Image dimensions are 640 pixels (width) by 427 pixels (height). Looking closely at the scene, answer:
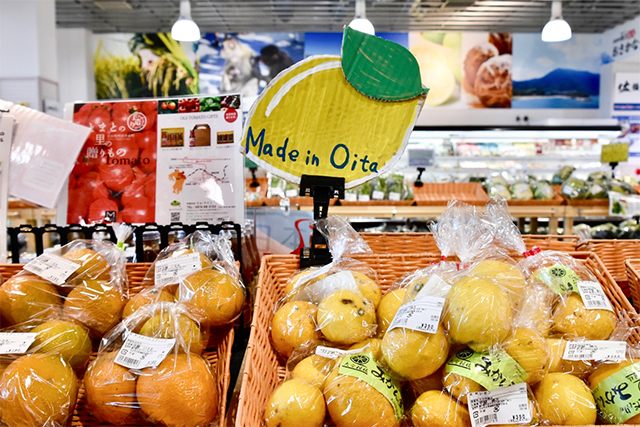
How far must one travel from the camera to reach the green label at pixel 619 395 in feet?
2.63

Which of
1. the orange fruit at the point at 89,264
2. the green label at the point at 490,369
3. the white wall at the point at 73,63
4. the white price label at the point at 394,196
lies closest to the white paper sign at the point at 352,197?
the white price label at the point at 394,196

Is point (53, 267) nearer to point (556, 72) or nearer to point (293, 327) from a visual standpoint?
point (293, 327)

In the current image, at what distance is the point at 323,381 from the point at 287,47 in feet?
26.6

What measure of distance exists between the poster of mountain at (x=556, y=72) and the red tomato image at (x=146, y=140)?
796cm

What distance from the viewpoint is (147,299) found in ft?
3.37

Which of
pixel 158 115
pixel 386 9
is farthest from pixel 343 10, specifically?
pixel 158 115

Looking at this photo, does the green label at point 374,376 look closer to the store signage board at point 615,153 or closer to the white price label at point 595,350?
the white price label at point 595,350

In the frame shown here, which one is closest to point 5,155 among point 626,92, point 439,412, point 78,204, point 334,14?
point 78,204

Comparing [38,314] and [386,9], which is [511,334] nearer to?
[38,314]

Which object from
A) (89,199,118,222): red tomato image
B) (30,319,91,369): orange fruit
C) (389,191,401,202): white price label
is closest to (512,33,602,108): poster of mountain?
(389,191,401,202): white price label

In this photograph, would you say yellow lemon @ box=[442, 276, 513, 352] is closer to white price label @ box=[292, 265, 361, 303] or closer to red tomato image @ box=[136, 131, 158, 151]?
white price label @ box=[292, 265, 361, 303]

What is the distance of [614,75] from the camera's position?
788cm

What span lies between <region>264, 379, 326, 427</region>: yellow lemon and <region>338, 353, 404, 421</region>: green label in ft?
0.24

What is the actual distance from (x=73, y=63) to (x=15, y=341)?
8716 millimetres
